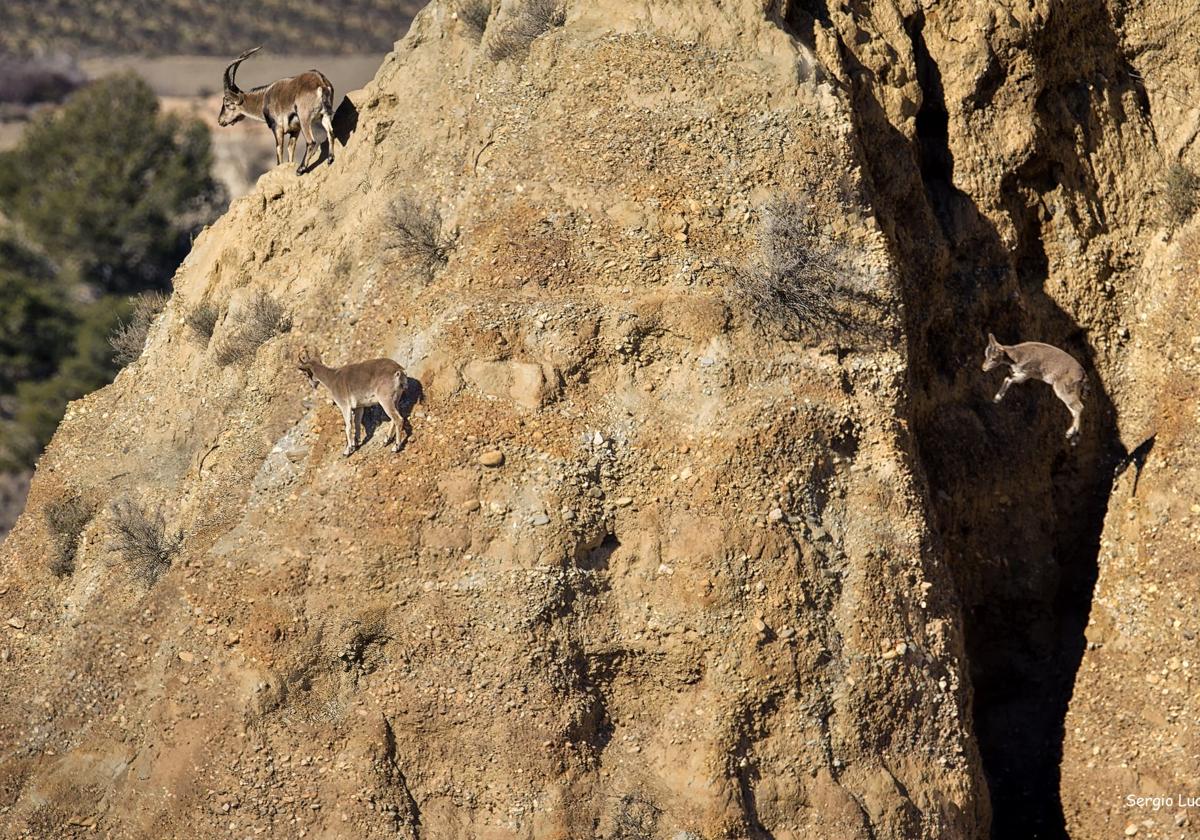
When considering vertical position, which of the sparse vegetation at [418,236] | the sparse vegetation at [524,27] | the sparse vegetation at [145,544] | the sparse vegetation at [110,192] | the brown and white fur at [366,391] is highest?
the sparse vegetation at [110,192]

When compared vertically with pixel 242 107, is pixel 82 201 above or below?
above

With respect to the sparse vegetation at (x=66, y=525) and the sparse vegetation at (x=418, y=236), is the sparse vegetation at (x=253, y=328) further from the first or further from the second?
the sparse vegetation at (x=66, y=525)

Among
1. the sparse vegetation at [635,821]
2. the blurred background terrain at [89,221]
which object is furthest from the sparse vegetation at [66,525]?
the sparse vegetation at [635,821]

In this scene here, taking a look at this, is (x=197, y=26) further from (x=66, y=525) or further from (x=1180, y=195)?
(x=1180, y=195)

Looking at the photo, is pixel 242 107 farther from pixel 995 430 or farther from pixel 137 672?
pixel 995 430

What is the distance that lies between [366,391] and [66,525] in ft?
12.8

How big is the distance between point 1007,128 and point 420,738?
8.06 metres

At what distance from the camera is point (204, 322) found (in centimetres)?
1320

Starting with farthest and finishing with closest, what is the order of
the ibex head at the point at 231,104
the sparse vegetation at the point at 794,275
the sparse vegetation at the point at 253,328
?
the ibex head at the point at 231,104 → the sparse vegetation at the point at 253,328 → the sparse vegetation at the point at 794,275

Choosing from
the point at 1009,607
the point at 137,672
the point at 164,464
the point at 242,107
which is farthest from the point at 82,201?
the point at 1009,607

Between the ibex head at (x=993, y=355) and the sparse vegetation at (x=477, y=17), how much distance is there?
5696 millimetres

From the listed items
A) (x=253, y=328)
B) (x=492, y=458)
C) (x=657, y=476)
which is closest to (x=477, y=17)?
(x=253, y=328)

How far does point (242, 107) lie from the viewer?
14.0m

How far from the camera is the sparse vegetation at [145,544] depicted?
11.2 m
